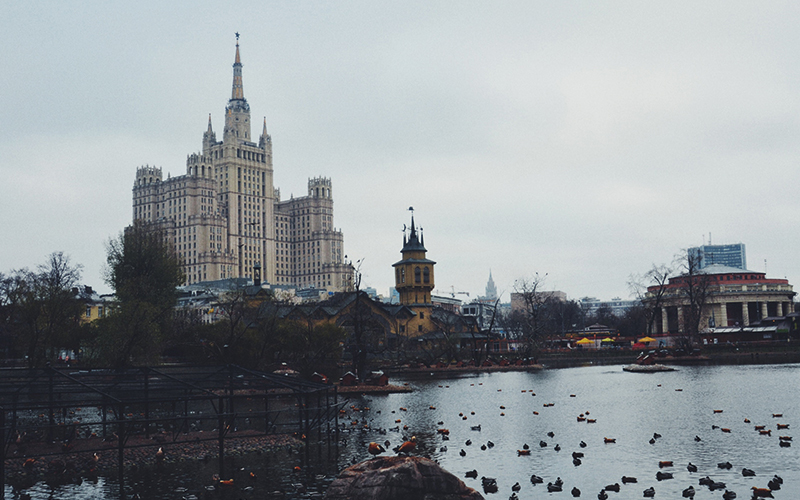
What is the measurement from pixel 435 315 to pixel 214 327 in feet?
161

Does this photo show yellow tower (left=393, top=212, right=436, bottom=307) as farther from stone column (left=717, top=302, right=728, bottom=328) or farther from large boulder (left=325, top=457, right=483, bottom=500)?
large boulder (left=325, top=457, right=483, bottom=500)

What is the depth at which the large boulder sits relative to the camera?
23.0m

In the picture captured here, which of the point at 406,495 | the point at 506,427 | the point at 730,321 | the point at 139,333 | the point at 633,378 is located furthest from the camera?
the point at 730,321

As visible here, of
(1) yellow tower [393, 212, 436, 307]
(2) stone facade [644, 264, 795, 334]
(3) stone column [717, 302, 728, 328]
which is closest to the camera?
(1) yellow tower [393, 212, 436, 307]

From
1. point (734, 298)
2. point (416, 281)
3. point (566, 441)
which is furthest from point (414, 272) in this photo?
point (566, 441)

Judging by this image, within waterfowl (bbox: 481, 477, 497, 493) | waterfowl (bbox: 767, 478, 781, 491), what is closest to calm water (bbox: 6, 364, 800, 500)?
waterfowl (bbox: 767, 478, 781, 491)

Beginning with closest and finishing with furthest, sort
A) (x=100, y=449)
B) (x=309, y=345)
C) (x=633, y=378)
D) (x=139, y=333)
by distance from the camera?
(x=100, y=449) → (x=139, y=333) → (x=633, y=378) → (x=309, y=345)

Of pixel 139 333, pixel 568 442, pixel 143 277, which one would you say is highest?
pixel 143 277

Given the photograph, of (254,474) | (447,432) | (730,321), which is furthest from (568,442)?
(730,321)

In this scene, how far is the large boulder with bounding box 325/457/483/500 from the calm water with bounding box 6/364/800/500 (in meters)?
3.26

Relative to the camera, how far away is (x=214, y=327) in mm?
86188

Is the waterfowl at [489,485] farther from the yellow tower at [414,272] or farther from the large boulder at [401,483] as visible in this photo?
the yellow tower at [414,272]

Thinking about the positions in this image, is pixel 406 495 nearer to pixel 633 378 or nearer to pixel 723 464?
pixel 723 464

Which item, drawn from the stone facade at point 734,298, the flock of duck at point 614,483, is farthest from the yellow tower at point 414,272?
the flock of duck at point 614,483
